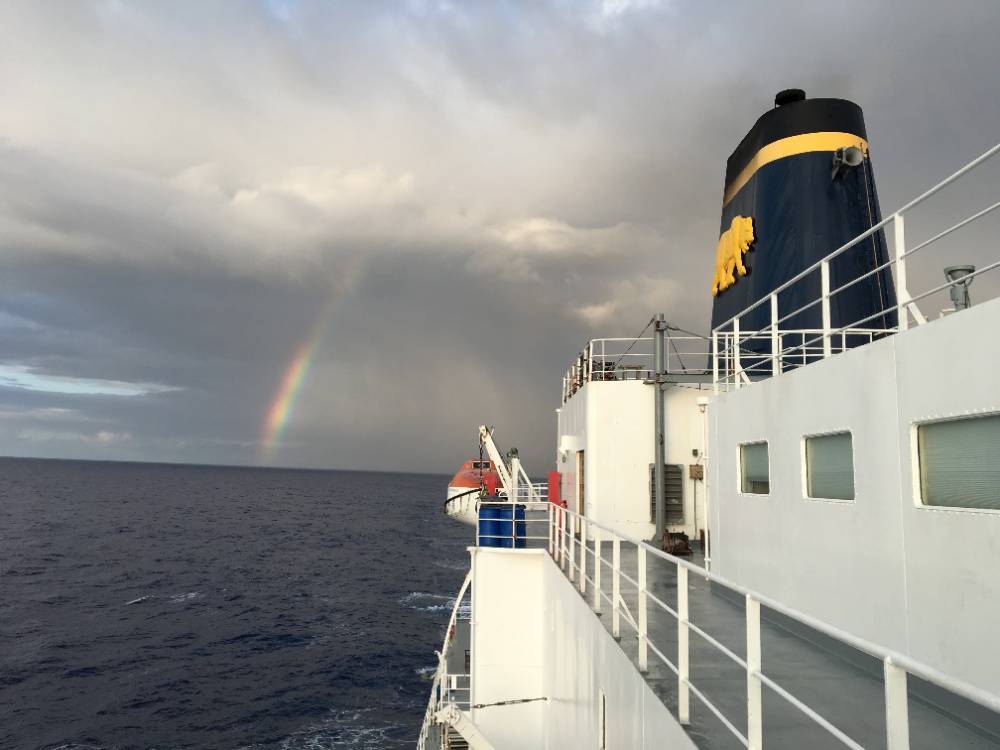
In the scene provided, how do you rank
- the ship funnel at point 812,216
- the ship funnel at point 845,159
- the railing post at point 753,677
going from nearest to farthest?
1. the railing post at point 753,677
2. the ship funnel at point 812,216
3. the ship funnel at point 845,159

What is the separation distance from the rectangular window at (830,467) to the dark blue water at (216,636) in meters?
20.1

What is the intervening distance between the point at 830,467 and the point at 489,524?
7.89 m

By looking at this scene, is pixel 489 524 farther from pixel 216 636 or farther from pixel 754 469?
pixel 216 636

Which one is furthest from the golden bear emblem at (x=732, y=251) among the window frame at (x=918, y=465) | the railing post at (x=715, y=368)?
the window frame at (x=918, y=465)

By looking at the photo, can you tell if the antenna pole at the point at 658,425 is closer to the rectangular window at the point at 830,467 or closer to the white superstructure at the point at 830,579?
the white superstructure at the point at 830,579

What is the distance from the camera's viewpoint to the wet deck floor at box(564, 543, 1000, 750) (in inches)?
182

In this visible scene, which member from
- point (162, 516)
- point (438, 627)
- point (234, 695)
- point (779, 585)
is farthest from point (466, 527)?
point (779, 585)

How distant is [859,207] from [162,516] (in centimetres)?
9887

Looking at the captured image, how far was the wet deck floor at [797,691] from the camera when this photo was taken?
15.1 ft

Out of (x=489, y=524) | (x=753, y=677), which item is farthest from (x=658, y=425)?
(x=753, y=677)

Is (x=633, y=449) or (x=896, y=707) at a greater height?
(x=633, y=449)

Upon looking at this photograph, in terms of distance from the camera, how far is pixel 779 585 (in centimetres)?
793

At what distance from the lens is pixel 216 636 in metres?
34.0

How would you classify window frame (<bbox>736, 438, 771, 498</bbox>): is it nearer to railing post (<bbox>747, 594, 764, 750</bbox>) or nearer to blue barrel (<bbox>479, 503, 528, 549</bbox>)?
railing post (<bbox>747, 594, 764, 750</bbox>)
